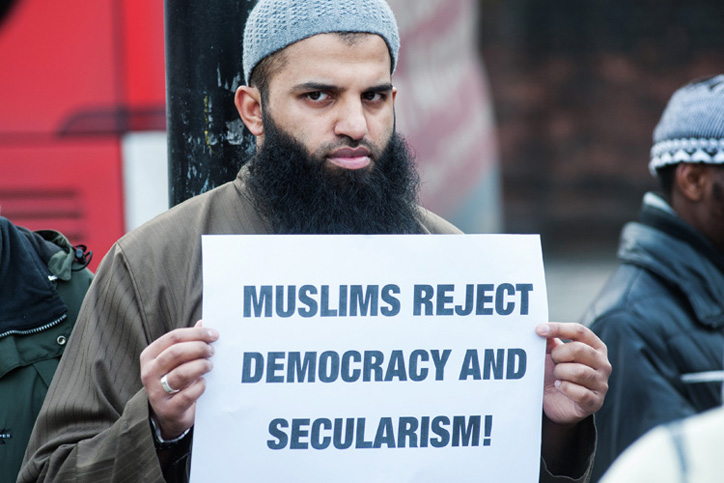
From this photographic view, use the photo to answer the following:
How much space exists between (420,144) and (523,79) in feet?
14.4

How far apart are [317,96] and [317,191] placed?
0.18 meters

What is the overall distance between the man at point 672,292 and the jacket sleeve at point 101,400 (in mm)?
1461

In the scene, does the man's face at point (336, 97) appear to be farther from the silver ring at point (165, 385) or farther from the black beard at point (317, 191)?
the silver ring at point (165, 385)

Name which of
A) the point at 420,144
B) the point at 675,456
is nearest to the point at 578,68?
the point at 420,144

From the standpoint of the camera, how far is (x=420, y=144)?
249 inches

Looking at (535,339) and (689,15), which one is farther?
(689,15)

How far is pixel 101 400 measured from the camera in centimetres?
190

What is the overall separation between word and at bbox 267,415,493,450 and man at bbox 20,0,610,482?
0.11m

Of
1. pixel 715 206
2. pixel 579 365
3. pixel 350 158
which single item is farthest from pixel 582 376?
pixel 715 206

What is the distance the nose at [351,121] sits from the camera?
6.63 feet

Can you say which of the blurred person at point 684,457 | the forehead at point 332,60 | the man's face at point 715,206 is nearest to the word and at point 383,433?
the forehead at point 332,60

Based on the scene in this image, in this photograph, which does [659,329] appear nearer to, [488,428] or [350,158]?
[488,428]

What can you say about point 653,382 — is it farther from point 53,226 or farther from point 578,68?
point 578,68

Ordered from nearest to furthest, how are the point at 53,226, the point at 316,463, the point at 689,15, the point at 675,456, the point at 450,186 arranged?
the point at 675,456 < the point at 316,463 < the point at 53,226 < the point at 450,186 < the point at 689,15
